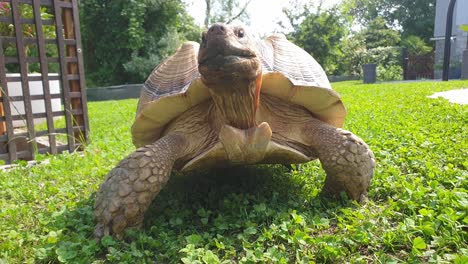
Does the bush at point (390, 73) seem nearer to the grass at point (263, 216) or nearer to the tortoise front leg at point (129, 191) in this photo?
the grass at point (263, 216)

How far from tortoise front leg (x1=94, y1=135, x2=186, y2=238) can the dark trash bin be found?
16.4m

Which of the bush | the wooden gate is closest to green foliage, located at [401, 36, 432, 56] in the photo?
the wooden gate

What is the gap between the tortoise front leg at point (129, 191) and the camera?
1826 mm

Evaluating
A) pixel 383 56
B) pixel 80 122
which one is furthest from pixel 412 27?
pixel 80 122

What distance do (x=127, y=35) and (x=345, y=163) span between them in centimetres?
1614

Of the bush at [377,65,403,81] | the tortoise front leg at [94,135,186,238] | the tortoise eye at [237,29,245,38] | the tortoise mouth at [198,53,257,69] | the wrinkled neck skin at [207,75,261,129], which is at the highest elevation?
the tortoise eye at [237,29,245,38]

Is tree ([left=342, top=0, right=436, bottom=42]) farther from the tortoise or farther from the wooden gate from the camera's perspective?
the tortoise

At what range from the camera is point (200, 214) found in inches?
78.9

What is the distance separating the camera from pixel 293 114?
2277 millimetres

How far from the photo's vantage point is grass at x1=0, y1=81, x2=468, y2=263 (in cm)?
152

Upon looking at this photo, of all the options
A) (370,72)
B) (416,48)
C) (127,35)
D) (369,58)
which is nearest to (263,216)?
(127,35)

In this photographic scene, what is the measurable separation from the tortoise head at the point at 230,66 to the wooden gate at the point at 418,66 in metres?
22.1

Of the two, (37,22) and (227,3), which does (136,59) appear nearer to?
(37,22)

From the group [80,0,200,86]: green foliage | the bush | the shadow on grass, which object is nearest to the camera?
the shadow on grass
